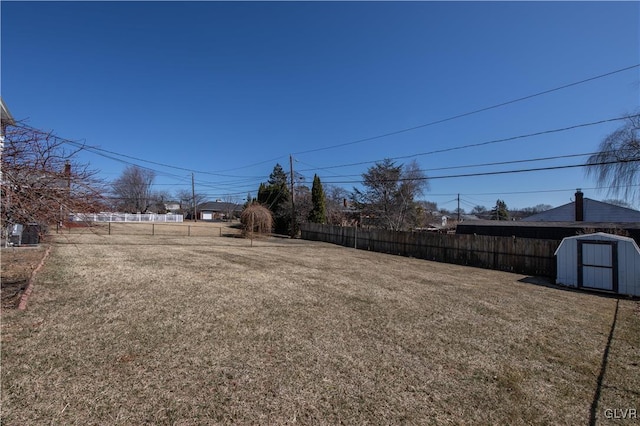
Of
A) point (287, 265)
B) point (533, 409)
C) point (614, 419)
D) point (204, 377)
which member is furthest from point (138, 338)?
point (287, 265)

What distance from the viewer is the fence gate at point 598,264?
9.95 m

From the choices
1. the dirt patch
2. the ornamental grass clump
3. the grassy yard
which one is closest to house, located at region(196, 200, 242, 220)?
the ornamental grass clump

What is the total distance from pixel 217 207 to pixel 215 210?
1.73 metres

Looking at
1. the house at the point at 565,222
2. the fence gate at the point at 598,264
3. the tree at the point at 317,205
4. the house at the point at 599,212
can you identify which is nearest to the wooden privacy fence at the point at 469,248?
the fence gate at the point at 598,264

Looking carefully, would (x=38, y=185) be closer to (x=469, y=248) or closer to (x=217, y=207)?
(x=469, y=248)

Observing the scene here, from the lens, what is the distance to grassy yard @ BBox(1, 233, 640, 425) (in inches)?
118

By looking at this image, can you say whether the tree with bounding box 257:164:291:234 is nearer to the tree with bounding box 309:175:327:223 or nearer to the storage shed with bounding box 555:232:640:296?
the tree with bounding box 309:175:327:223

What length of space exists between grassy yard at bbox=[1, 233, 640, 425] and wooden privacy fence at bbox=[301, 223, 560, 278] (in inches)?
205

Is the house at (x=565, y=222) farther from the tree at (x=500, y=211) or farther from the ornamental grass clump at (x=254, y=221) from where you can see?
the tree at (x=500, y=211)

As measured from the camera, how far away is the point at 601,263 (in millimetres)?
10211

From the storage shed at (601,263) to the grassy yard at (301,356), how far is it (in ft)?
7.39

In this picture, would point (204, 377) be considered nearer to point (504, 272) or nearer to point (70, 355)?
point (70, 355)

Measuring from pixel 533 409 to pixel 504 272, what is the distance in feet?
39.3

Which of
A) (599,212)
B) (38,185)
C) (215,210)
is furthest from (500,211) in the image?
(38,185)
